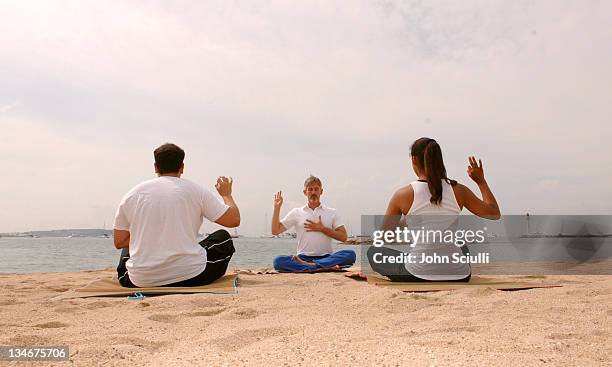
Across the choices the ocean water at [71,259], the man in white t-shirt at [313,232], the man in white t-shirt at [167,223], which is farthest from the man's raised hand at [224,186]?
the ocean water at [71,259]

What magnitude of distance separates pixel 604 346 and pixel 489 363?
0.76 m

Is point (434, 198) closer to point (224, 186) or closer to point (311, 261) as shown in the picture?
point (224, 186)

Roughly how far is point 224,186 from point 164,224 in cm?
80

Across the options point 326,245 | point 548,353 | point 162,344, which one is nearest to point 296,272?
point 326,245

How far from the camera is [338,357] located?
72.9 inches

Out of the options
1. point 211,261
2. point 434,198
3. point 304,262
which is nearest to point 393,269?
point 434,198

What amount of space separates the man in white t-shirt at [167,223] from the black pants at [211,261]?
0.4 inches

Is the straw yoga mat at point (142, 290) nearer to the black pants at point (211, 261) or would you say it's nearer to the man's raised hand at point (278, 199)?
the black pants at point (211, 261)

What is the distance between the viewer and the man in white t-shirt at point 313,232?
668 centimetres

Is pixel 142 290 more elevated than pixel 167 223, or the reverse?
pixel 167 223

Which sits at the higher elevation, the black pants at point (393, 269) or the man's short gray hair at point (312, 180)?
the man's short gray hair at point (312, 180)

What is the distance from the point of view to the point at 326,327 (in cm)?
259

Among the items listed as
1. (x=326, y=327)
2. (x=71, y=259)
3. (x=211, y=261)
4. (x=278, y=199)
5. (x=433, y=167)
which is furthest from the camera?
(x=71, y=259)

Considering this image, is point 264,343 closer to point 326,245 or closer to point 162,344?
point 162,344
